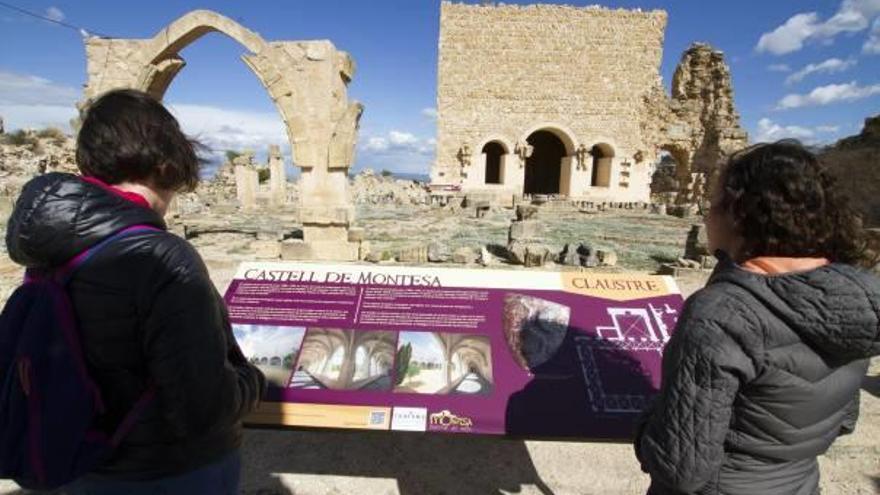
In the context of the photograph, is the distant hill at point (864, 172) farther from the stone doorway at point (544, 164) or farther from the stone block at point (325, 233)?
the stone doorway at point (544, 164)

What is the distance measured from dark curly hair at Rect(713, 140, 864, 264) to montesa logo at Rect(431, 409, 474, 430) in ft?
4.43

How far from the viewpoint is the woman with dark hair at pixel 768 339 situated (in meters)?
1.27

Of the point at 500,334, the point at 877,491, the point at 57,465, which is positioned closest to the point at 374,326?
the point at 500,334

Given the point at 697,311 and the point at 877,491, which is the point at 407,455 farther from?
the point at 877,491

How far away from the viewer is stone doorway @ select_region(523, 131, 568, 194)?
2497 centimetres

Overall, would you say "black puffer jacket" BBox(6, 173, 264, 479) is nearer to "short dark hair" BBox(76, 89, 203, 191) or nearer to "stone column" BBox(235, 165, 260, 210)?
"short dark hair" BBox(76, 89, 203, 191)

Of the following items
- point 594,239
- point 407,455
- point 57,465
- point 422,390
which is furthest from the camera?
point 594,239

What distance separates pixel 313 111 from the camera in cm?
717

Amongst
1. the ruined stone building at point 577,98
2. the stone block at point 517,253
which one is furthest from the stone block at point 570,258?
the ruined stone building at point 577,98

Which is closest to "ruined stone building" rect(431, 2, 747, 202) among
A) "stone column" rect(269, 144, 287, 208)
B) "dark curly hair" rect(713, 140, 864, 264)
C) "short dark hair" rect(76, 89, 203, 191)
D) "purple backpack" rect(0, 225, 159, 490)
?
"stone column" rect(269, 144, 287, 208)

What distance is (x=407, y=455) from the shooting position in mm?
3039

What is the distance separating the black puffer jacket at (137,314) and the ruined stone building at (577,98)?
17.9 metres

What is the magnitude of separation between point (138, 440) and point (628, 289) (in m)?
2.43

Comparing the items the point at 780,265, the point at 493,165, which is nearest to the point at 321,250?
the point at 780,265
